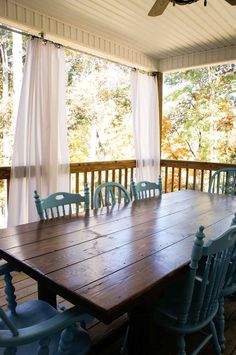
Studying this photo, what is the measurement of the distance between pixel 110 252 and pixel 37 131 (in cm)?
215

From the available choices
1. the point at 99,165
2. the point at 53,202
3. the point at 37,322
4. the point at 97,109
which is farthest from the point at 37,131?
the point at 97,109

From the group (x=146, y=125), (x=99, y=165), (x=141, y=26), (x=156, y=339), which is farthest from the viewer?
(x=146, y=125)

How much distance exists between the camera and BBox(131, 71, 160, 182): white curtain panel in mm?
4641

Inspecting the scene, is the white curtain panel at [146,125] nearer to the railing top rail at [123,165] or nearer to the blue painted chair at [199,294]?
the railing top rail at [123,165]

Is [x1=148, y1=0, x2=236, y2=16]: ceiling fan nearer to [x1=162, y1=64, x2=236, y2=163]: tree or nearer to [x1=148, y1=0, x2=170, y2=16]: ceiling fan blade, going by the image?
[x1=148, y1=0, x2=170, y2=16]: ceiling fan blade

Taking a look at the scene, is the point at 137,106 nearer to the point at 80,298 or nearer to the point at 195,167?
the point at 195,167

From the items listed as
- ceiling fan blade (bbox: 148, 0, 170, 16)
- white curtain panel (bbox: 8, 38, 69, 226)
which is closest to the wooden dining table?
white curtain panel (bbox: 8, 38, 69, 226)

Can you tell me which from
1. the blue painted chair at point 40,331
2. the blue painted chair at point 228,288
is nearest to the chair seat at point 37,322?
the blue painted chair at point 40,331

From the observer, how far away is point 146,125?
4801mm

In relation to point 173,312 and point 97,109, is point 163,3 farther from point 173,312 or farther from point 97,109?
point 97,109

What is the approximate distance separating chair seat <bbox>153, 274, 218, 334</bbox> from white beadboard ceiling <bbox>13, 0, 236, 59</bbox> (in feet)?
9.30

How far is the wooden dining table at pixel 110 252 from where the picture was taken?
1.06 meters

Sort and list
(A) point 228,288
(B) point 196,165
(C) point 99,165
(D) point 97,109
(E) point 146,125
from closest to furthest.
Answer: (A) point 228,288 < (C) point 99,165 < (B) point 196,165 < (E) point 146,125 < (D) point 97,109

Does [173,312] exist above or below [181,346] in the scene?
above
